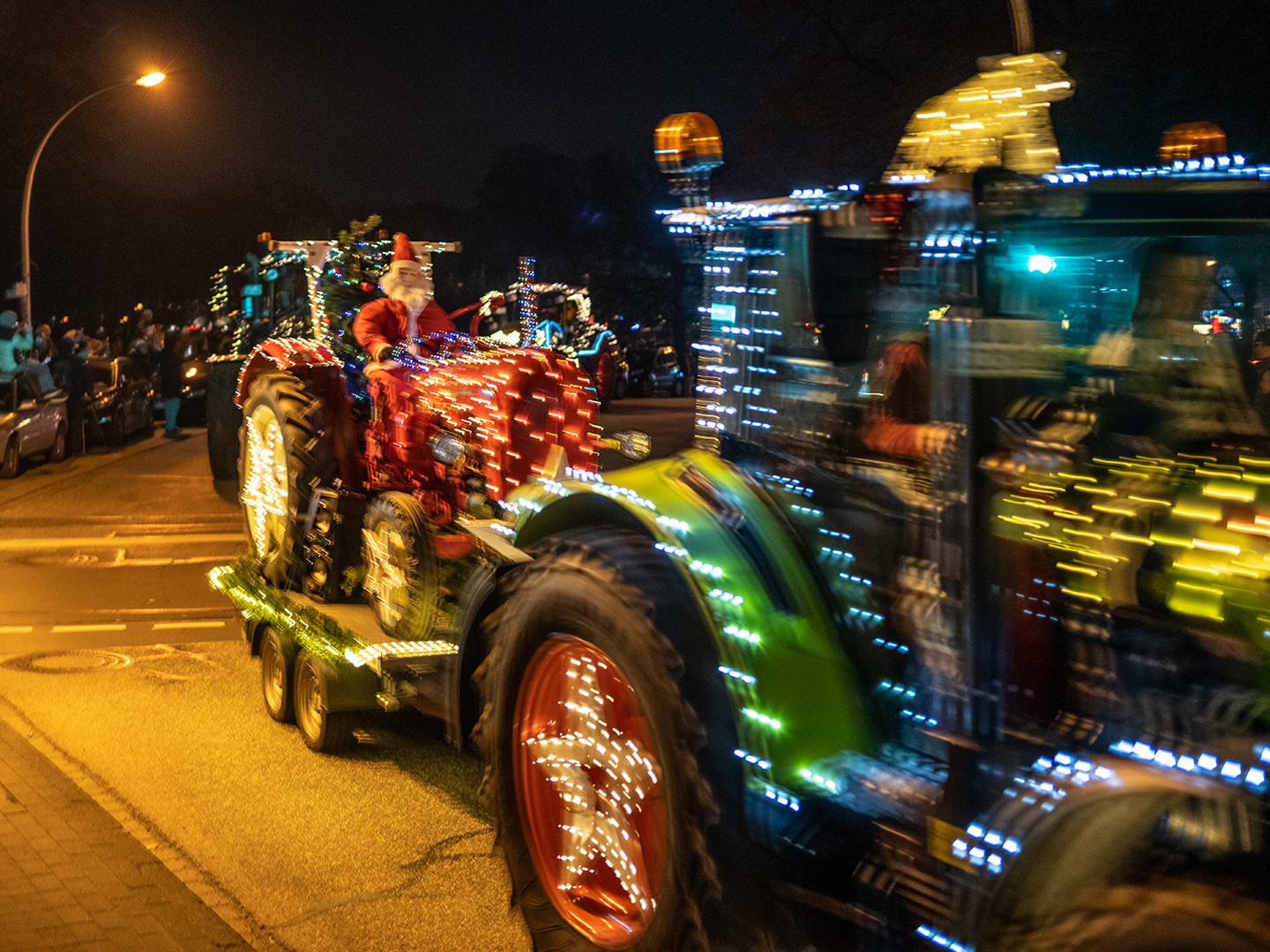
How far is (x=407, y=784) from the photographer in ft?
18.9

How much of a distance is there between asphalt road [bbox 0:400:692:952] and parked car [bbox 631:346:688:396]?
24.9 metres

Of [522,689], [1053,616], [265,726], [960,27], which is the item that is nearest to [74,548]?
[265,726]

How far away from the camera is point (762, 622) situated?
2988 mm

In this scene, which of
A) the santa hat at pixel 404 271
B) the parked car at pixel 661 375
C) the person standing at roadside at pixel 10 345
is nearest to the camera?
the santa hat at pixel 404 271

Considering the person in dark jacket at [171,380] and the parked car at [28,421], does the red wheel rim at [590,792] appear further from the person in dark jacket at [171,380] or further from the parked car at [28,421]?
the person in dark jacket at [171,380]

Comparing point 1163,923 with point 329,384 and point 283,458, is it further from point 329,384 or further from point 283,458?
point 329,384

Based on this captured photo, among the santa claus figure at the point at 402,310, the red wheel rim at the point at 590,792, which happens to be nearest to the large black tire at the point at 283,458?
the santa claus figure at the point at 402,310

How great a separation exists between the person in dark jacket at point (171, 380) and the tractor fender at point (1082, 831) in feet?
67.1

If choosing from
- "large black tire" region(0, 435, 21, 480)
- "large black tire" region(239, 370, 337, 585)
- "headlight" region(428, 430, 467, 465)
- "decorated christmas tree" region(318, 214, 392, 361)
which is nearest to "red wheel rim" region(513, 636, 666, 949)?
"headlight" region(428, 430, 467, 465)

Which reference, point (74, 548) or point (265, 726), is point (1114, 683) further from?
point (74, 548)

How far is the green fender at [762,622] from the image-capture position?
2.93 metres

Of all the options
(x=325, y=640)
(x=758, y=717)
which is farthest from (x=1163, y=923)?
(x=325, y=640)

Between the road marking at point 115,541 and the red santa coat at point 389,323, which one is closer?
the red santa coat at point 389,323

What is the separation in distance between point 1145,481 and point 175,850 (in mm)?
4115
